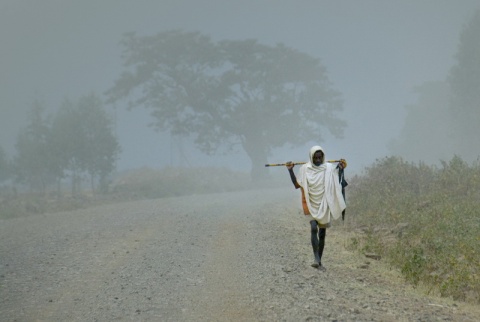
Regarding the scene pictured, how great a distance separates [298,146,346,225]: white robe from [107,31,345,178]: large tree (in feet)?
124

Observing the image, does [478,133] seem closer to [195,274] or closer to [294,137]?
[294,137]

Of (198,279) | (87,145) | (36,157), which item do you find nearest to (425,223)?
(198,279)

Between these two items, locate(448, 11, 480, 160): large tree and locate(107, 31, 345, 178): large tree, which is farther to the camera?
locate(107, 31, 345, 178): large tree

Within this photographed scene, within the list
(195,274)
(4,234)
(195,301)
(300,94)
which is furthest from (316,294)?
(300,94)

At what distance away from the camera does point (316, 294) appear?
25.3 feet

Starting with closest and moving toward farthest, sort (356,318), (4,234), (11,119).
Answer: (356,318) < (4,234) < (11,119)

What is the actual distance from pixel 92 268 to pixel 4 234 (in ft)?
24.1

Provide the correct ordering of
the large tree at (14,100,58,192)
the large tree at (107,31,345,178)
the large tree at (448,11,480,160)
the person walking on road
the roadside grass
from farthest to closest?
the large tree at (107,31,345,178) → the large tree at (448,11,480,160) → the large tree at (14,100,58,192) → the person walking on road → the roadside grass

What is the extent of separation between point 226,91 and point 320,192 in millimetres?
39086

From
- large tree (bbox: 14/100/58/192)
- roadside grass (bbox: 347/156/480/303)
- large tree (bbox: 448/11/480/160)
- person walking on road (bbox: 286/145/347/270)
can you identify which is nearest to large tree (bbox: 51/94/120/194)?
large tree (bbox: 14/100/58/192)

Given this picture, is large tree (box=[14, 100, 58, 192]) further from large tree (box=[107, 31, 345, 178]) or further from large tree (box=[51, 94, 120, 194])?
large tree (box=[107, 31, 345, 178])

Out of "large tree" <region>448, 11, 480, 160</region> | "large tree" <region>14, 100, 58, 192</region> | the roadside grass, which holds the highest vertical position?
"large tree" <region>448, 11, 480, 160</region>

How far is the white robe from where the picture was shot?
30.9ft

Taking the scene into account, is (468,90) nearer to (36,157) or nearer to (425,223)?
(425,223)
